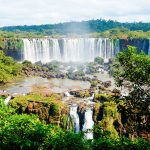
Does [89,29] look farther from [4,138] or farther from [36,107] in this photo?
[4,138]

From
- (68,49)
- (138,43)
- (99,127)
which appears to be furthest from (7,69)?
(99,127)

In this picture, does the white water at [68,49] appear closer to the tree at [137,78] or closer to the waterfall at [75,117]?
the waterfall at [75,117]

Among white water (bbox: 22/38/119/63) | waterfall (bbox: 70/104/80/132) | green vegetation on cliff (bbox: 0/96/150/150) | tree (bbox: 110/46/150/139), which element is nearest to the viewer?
green vegetation on cliff (bbox: 0/96/150/150)

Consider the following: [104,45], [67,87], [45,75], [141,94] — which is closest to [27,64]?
[45,75]

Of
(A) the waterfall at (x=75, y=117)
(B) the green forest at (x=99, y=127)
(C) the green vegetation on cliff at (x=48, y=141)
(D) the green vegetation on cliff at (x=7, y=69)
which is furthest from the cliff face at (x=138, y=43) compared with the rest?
(C) the green vegetation on cliff at (x=48, y=141)

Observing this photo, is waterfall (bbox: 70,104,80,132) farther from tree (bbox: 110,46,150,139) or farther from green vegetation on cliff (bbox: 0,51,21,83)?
green vegetation on cliff (bbox: 0,51,21,83)

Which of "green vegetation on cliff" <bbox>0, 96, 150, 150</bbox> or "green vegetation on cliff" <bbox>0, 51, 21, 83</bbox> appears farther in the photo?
"green vegetation on cliff" <bbox>0, 51, 21, 83</bbox>

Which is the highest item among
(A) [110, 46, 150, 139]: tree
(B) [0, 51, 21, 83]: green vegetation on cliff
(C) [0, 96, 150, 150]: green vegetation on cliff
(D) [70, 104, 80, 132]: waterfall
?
(A) [110, 46, 150, 139]: tree

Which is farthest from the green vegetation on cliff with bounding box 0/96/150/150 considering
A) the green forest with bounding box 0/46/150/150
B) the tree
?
the tree

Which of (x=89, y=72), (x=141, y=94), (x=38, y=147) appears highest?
(x=141, y=94)
